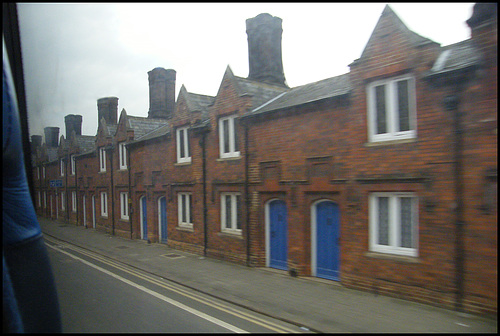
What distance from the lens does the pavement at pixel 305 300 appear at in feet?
20.6

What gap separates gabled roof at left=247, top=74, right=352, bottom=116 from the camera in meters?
9.99

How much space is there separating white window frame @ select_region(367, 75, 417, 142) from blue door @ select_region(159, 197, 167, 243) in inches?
435

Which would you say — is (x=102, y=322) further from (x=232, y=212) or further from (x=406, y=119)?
(x=232, y=212)

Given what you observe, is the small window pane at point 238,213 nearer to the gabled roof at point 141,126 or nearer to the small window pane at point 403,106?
the small window pane at point 403,106

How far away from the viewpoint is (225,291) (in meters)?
9.12

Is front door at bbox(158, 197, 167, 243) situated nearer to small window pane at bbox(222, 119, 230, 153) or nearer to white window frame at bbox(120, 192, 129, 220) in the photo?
white window frame at bbox(120, 192, 129, 220)

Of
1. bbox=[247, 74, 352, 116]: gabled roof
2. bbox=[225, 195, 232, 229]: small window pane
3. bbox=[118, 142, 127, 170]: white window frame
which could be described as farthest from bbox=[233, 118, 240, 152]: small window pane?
bbox=[118, 142, 127, 170]: white window frame

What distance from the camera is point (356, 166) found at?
29.2 ft

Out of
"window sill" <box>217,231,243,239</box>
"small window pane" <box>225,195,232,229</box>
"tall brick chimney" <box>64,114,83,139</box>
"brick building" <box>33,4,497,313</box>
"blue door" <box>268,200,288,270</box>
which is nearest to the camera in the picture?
"tall brick chimney" <box>64,114,83,139</box>

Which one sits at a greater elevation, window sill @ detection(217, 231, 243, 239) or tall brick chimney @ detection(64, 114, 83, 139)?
tall brick chimney @ detection(64, 114, 83, 139)

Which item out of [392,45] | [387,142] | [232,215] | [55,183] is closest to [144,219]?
[232,215]

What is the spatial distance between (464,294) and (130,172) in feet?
53.3

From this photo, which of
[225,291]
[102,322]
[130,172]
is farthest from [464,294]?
[130,172]

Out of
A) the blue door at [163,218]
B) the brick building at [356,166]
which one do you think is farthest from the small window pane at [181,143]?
the blue door at [163,218]
